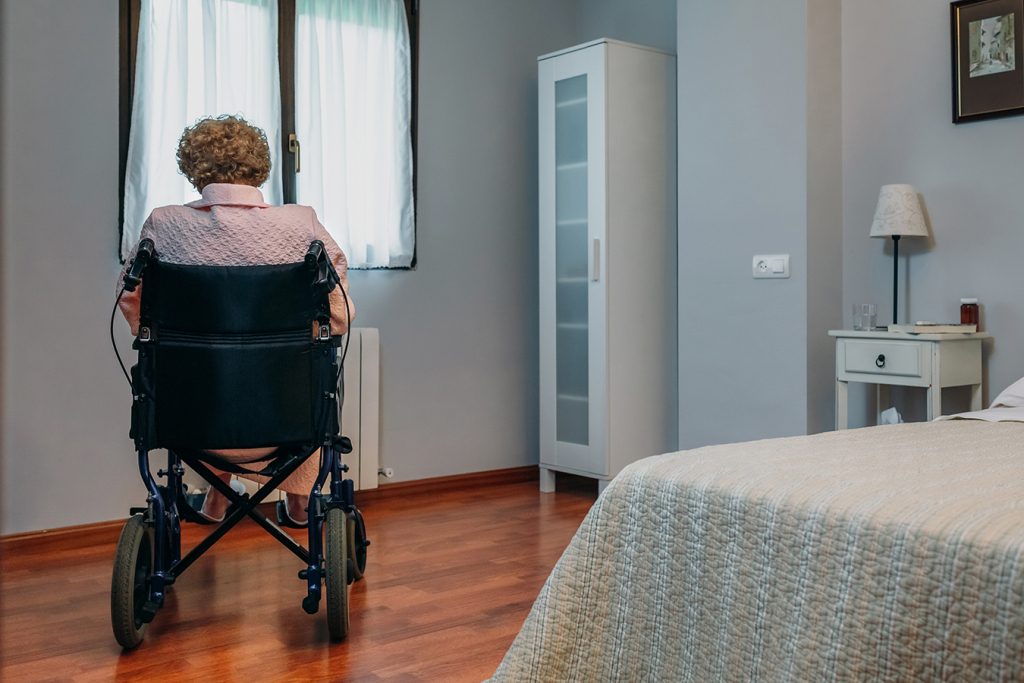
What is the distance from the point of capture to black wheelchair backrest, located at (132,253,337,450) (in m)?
2.01

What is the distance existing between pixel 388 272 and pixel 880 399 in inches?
81.0

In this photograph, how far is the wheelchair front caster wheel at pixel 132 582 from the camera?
1.97 meters

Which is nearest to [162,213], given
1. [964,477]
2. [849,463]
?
[849,463]

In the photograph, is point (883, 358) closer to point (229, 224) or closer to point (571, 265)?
point (571, 265)

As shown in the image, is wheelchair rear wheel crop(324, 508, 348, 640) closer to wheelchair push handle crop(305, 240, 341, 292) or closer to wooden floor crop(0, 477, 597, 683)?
wooden floor crop(0, 477, 597, 683)

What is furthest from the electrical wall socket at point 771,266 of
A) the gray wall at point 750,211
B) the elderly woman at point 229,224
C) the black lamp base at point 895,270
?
the elderly woman at point 229,224

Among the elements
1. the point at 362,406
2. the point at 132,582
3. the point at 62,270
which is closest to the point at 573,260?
the point at 362,406

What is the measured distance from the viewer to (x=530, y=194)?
14.2 feet

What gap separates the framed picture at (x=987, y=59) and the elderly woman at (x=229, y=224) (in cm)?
226

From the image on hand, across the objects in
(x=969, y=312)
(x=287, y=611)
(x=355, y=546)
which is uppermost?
(x=969, y=312)

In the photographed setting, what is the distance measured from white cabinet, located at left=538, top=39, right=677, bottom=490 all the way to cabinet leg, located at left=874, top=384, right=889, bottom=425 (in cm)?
92

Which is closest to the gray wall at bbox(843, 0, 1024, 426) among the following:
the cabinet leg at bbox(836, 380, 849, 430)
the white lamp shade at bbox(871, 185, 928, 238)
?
the white lamp shade at bbox(871, 185, 928, 238)

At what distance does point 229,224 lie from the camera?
2178 millimetres

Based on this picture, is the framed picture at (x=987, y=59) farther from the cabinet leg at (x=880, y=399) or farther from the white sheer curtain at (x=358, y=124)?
the white sheer curtain at (x=358, y=124)
